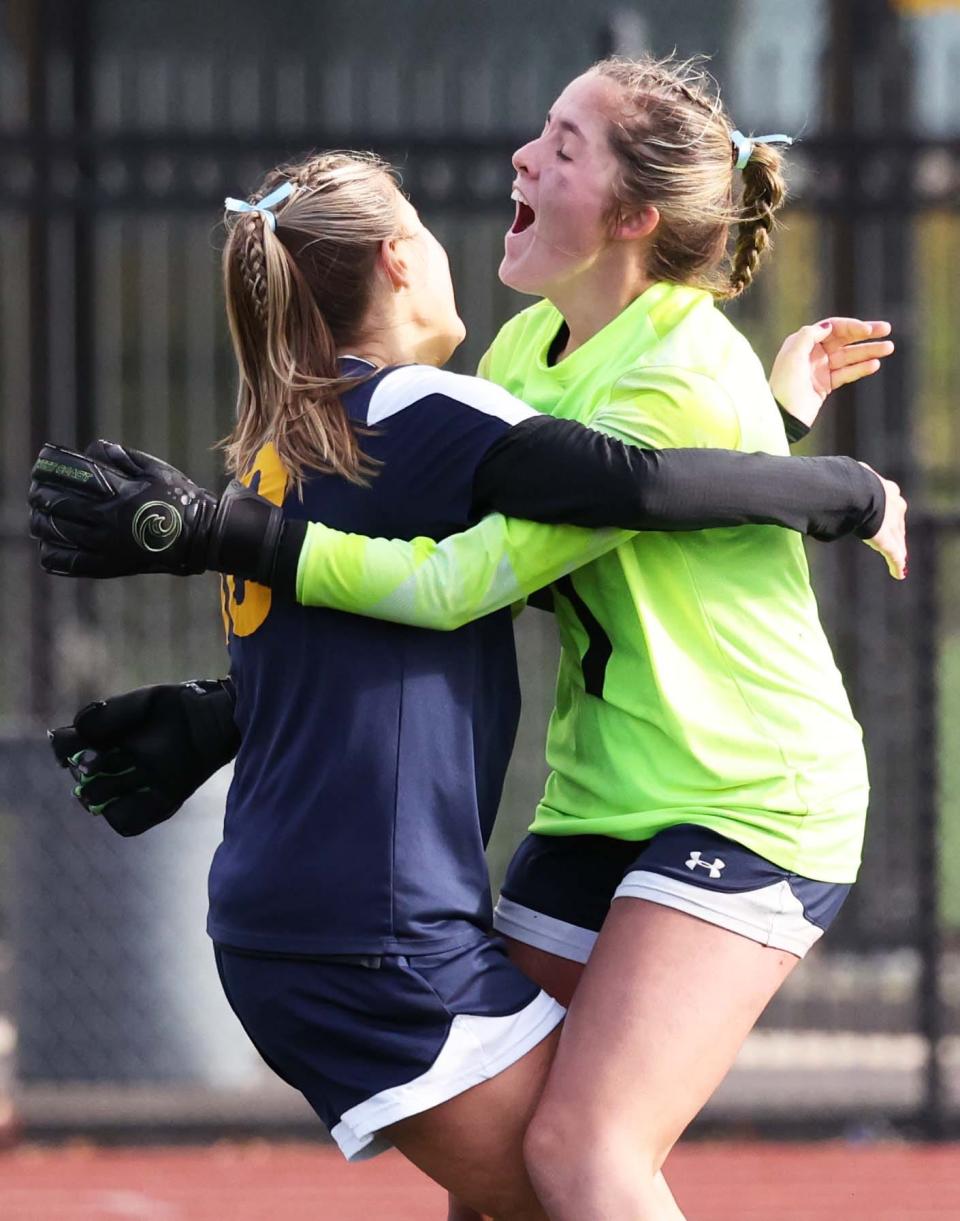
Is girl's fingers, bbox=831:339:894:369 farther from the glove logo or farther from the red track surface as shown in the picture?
the red track surface

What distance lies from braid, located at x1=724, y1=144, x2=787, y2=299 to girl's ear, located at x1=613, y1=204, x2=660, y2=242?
0.61 feet

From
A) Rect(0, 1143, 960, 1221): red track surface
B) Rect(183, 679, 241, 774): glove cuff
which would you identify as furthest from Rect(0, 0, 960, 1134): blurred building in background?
Rect(183, 679, 241, 774): glove cuff

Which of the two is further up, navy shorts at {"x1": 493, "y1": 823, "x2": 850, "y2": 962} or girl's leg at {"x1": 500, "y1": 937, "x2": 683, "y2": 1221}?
navy shorts at {"x1": 493, "y1": 823, "x2": 850, "y2": 962}

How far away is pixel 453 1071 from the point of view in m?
2.33

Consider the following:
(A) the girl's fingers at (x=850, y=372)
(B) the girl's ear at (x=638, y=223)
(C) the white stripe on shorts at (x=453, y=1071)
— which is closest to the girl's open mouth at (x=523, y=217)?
(B) the girl's ear at (x=638, y=223)

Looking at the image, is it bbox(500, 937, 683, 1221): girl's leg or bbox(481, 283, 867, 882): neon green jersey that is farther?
bbox(500, 937, 683, 1221): girl's leg

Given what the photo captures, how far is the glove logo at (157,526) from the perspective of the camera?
2342 mm

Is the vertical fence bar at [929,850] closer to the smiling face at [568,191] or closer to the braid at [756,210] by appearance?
the braid at [756,210]

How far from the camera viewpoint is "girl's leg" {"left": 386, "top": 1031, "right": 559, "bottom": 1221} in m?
2.35

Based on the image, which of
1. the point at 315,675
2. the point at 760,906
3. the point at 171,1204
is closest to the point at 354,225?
the point at 315,675

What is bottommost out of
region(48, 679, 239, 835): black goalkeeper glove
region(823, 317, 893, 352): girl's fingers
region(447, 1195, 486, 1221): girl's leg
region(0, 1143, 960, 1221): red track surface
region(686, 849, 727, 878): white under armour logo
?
region(0, 1143, 960, 1221): red track surface

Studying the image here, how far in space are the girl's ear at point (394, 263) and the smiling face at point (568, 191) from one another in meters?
0.17

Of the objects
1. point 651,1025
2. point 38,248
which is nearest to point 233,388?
point 38,248

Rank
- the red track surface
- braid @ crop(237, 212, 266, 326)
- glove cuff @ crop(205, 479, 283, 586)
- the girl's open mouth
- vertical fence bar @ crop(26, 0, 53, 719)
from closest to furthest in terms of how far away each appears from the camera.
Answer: glove cuff @ crop(205, 479, 283, 586), braid @ crop(237, 212, 266, 326), the girl's open mouth, the red track surface, vertical fence bar @ crop(26, 0, 53, 719)
